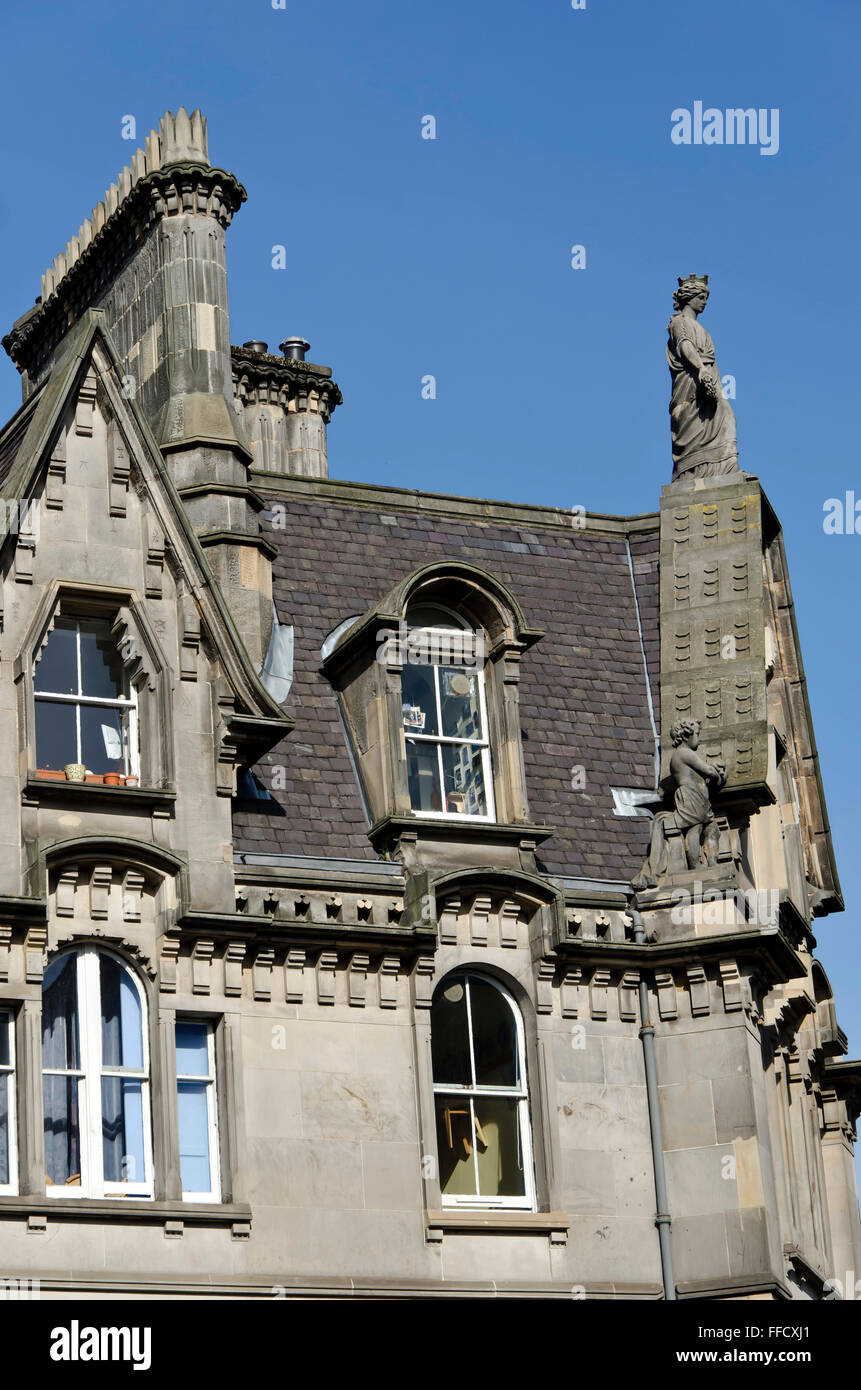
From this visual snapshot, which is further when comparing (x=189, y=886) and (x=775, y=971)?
(x=775, y=971)

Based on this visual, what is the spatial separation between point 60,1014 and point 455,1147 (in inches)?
185

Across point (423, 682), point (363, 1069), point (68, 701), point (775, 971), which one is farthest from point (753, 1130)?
point (68, 701)

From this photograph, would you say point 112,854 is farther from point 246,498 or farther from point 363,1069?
point 246,498

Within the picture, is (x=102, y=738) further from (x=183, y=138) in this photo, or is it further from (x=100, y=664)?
(x=183, y=138)

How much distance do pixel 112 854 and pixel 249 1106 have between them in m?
Result: 2.99

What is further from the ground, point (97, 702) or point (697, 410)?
point (697, 410)

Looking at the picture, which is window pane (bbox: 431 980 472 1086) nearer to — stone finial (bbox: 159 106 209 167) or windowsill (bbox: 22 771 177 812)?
windowsill (bbox: 22 771 177 812)

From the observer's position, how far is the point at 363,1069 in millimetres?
28312

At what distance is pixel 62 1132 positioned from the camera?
1051 inches

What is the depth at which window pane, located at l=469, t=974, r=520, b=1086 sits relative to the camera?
29266 millimetres

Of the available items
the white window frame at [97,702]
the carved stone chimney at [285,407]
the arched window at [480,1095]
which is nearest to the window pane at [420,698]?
the arched window at [480,1095]

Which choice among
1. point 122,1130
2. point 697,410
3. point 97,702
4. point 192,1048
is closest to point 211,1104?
point 192,1048
